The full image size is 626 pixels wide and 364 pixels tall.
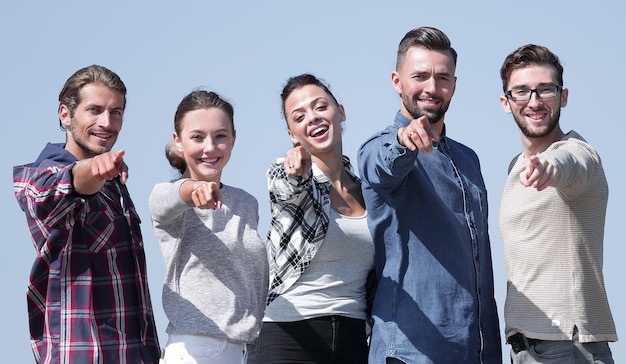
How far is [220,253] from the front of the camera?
5.71 m

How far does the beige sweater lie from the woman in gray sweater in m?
1.58

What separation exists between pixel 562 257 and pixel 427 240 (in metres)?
0.84

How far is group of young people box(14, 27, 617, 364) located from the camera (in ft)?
17.9

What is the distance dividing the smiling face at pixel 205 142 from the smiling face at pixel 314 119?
17.4 inches

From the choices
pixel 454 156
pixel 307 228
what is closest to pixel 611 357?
pixel 454 156

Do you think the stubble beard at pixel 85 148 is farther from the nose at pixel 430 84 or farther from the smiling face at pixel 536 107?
the smiling face at pixel 536 107

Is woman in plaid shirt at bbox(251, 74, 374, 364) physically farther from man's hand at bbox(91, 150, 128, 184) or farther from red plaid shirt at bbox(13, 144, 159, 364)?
man's hand at bbox(91, 150, 128, 184)

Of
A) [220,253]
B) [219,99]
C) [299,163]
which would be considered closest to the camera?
[299,163]

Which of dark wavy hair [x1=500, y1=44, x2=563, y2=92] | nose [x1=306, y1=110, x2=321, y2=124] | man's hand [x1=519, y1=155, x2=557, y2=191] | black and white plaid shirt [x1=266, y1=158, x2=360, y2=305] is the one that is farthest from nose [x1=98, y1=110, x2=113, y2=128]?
dark wavy hair [x1=500, y1=44, x2=563, y2=92]

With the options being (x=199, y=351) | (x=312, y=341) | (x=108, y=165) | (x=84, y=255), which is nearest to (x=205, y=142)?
(x=84, y=255)

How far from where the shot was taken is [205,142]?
5945 millimetres

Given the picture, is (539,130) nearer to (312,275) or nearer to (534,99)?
(534,99)

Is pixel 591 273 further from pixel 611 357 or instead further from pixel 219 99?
pixel 219 99

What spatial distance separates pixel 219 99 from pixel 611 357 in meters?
2.96
